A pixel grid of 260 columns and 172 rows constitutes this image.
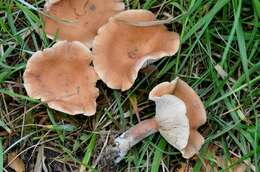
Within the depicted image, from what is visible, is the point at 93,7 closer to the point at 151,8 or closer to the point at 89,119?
the point at 151,8

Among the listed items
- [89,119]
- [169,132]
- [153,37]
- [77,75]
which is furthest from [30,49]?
[169,132]

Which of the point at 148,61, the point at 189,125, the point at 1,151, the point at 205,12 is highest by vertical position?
the point at 205,12

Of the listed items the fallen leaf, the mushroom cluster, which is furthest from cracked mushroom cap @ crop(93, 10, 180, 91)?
the fallen leaf

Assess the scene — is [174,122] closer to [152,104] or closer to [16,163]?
[152,104]

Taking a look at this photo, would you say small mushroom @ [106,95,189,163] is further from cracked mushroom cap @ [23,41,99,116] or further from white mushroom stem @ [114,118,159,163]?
cracked mushroom cap @ [23,41,99,116]

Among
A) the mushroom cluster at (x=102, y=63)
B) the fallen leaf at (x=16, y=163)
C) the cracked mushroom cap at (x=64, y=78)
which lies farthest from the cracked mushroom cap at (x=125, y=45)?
the fallen leaf at (x=16, y=163)

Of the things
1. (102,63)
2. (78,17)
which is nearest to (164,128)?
(102,63)

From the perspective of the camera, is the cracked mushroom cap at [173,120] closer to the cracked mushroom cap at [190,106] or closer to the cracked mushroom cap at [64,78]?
the cracked mushroom cap at [190,106]
